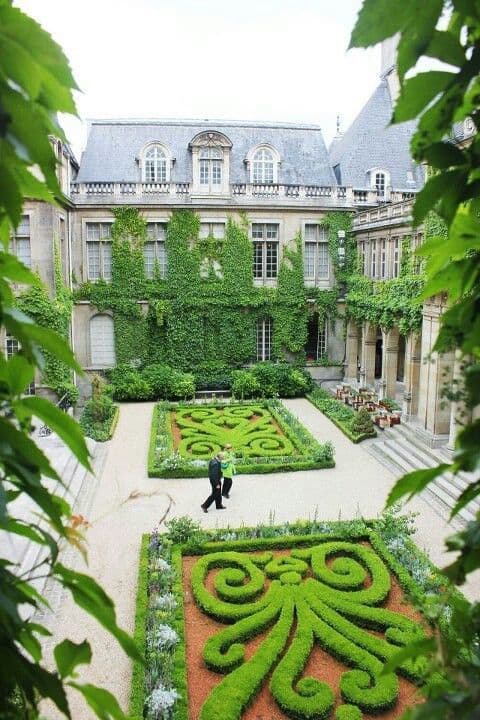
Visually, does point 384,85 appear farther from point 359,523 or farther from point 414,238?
point 359,523

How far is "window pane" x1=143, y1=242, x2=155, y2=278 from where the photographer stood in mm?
27688

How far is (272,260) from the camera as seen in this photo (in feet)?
94.1

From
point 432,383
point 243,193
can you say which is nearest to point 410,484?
point 432,383

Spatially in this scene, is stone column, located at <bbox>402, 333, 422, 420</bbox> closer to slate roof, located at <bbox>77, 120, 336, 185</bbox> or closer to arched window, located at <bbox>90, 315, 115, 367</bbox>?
slate roof, located at <bbox>77, 120, 336, 185</bbox>

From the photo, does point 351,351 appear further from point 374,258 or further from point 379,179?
point 379,179

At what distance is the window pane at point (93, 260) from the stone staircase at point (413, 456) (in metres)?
14.0

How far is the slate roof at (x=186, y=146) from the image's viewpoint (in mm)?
28781

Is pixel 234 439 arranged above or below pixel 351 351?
below

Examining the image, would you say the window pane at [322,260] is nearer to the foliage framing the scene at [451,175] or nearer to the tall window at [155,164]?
the tall window at [155,164]

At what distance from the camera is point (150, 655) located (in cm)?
922

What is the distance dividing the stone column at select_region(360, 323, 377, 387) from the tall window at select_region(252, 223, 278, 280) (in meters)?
4.99

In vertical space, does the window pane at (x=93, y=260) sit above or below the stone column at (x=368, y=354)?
above

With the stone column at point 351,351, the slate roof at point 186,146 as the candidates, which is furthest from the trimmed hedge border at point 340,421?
the slate roof at point 186,146

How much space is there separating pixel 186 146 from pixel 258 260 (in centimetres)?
627
